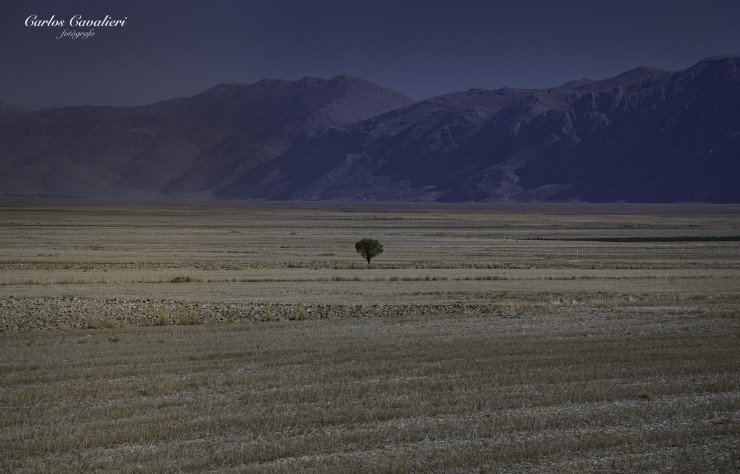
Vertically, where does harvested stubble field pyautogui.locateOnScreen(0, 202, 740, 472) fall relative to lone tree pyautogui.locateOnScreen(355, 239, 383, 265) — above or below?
below

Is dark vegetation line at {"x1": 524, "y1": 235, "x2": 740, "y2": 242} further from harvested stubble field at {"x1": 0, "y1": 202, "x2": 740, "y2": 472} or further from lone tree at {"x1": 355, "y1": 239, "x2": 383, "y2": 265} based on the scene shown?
harvested stubble field at {"x1": 0, "y1": 202, "x2": 740, "y2": 472}

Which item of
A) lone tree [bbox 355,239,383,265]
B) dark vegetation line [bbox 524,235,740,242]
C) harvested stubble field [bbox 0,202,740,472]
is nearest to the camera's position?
harvested stubble field [bbox 0,202,740,472]

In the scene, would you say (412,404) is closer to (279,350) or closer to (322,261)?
(279,350)

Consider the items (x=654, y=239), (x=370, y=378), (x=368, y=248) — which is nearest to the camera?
(x=370, y=378)

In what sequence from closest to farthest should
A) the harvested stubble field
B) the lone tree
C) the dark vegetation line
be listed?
the harvested stubble field, the lone tree, the dark vegetation line

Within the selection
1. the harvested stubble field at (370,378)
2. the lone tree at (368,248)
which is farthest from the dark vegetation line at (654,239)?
the harvested stubble field at (370,378)

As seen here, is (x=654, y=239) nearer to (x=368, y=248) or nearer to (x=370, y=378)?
(x=368, y=248)

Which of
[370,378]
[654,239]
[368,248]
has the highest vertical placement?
[368,248]

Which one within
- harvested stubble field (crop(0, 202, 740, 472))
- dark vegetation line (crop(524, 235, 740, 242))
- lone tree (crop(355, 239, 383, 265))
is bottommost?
dark vegetation line (crop(524, 235, 740, 242))

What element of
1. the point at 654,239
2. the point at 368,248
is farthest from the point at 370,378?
the point at 654,239

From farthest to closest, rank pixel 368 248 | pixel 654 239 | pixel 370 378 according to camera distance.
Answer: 1. pixel 654 239
2. pixel 368 248
3. pixel 370 378

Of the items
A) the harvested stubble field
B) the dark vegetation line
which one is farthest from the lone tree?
the dark vegetation line

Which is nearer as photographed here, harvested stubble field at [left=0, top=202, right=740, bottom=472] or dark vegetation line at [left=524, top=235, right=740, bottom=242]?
harvested stubble field at [left=0, top=202, right=740, bottom=472]

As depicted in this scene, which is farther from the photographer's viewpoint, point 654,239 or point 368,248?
point 654,239
